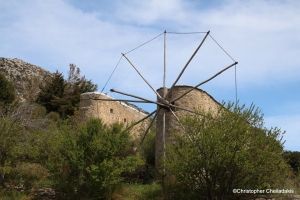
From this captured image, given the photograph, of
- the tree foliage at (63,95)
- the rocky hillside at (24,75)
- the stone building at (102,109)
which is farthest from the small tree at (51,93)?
the stone building at (102,109)

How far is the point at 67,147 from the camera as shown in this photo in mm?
Answer: 14617

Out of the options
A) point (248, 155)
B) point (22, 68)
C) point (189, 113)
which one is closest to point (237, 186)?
point (248, 155)

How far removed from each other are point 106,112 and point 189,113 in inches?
283

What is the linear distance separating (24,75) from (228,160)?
3027 cm

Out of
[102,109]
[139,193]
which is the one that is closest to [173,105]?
[139,193]

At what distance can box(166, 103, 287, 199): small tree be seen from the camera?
501 inches

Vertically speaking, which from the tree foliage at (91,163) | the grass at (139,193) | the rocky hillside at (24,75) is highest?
the rocky hillside at (24,75)


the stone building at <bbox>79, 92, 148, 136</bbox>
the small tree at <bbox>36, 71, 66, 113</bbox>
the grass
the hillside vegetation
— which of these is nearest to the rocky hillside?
the small tree at <bbox>36, 71, 66, 113</bbox>

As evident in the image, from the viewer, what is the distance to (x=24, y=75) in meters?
38.8

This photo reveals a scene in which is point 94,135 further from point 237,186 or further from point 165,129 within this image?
point 237,186

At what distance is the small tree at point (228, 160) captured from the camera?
41.7 feet

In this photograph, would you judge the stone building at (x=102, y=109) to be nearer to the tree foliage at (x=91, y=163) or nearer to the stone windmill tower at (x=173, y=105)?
the stone windmill tower at (x=173, y=105)

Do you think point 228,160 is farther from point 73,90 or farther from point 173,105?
point 73,90

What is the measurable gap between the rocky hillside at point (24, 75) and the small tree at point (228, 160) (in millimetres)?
21133
